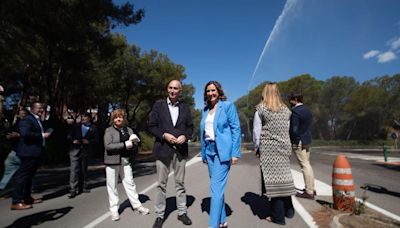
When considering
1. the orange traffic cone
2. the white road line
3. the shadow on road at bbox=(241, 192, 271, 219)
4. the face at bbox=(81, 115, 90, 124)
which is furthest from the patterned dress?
the face at bbox=(81, 115, 90, 124)

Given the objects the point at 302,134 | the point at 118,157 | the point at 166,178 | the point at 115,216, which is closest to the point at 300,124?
the point at 302,134

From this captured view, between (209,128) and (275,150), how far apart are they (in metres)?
1.09

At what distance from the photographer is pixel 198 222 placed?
420 centimetres

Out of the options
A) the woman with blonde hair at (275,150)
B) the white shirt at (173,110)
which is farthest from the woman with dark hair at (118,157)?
the woman with blonde hair at (275,150)

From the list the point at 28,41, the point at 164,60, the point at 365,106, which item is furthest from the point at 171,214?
the point at 365,106

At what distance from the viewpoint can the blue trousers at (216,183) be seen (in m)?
3.55

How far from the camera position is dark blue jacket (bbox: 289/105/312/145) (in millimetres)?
5121

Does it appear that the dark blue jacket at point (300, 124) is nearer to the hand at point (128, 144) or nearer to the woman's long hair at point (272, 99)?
the woman's long hair at point (272, 99)

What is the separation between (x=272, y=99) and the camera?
Answer: 4191mm

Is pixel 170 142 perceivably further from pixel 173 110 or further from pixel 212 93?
pixel 212 93

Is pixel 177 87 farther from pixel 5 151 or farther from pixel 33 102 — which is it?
pixel 5 151

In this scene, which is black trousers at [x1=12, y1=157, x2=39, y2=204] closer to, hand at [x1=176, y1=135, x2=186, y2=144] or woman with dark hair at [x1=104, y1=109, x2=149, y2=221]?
woman with dark hair at [x1=104, y1=109, x2=149, y2=221]

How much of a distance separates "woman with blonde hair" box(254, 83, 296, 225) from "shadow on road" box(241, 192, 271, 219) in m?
0.42

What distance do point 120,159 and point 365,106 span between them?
5372 centimetres
